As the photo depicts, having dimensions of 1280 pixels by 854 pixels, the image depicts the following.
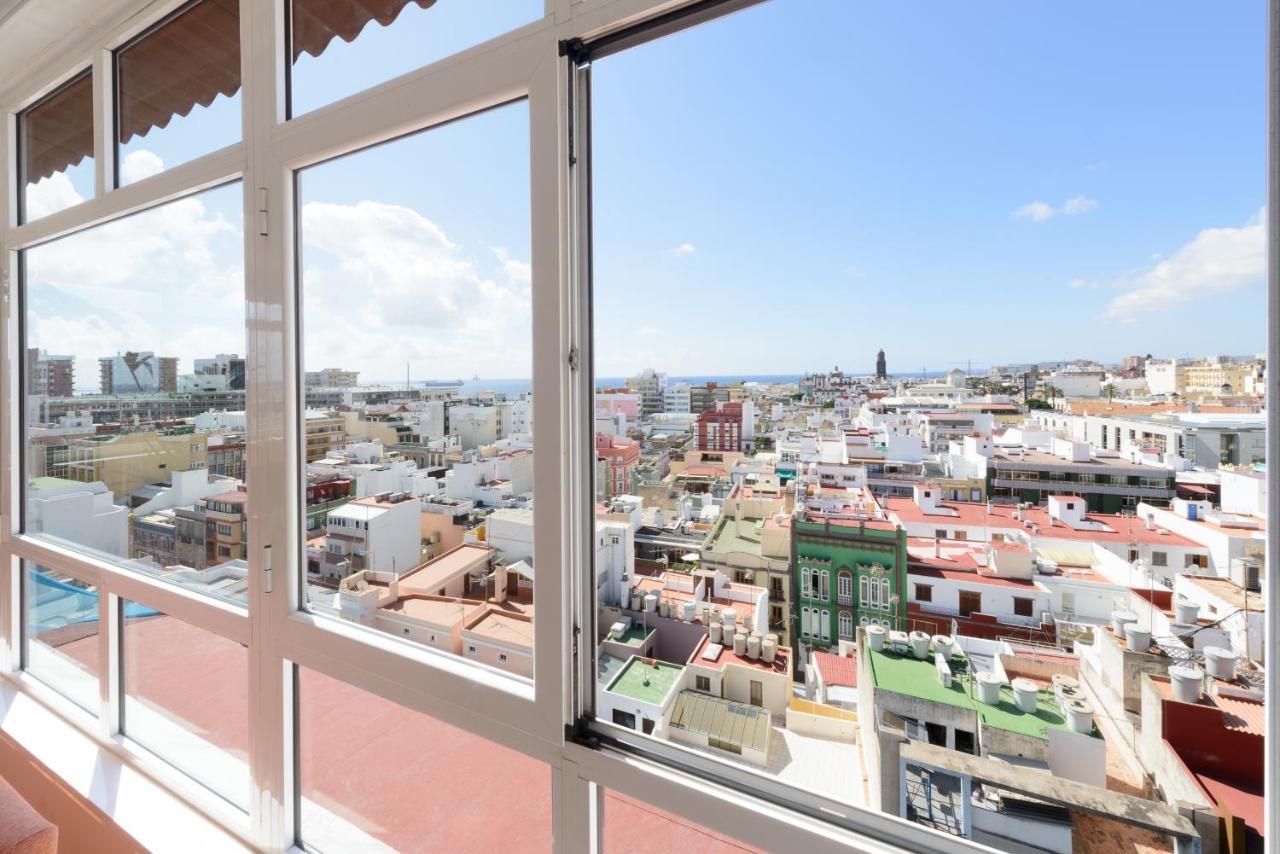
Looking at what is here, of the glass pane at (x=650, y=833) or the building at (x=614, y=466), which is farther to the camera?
the building at (x=614, y=466)

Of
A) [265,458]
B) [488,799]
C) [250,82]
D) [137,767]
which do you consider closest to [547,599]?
[488,799]

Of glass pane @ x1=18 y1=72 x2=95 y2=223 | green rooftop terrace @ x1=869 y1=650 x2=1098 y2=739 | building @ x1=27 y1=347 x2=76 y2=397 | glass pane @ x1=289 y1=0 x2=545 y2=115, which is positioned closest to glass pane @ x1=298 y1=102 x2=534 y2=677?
glass pane @ x1=289 y1=0 x2=545 y2=115

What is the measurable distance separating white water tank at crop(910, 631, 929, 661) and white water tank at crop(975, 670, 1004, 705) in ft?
0.25

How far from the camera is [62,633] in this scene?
88.2 inches

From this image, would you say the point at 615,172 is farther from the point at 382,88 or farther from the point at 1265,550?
the point at 1265,550

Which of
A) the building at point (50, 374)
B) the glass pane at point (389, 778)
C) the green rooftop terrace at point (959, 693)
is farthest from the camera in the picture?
the building at point (50, 374)

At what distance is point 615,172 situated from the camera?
1084 mm

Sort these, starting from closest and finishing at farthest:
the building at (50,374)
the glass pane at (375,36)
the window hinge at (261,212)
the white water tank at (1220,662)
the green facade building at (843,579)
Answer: the white water tank at (1220,662) < the green facade building at (843,579) < the glass pane at (375,36) < the window hinge at (261,212) < the building at (50,374)

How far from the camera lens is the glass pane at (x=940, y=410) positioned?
2.32 ft

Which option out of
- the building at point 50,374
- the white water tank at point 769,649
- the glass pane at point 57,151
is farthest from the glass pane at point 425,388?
the building at point 50,374

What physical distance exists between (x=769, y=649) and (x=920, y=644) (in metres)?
0.24

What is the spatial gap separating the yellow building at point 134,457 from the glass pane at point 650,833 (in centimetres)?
159

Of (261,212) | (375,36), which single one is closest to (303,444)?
(261,212)

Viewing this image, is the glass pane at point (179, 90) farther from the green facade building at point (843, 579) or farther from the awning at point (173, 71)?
the green facade building at point (843, 579)
